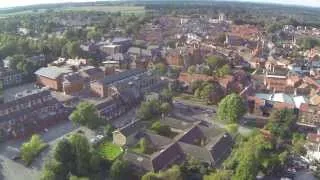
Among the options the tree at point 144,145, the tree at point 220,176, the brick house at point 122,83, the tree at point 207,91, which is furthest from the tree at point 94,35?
the tree at point 220,176

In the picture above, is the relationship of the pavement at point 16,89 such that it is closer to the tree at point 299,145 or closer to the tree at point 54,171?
the tree at point 54,171

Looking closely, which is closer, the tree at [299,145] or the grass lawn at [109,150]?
the grass lawn at [109,150]

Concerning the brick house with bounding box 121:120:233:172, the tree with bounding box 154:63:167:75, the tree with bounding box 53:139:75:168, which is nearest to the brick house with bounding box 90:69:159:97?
the tree with bounding box 154:63:167:75

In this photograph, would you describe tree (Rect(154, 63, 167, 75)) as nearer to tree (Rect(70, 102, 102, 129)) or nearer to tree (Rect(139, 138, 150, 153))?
tree (Rect(70, 102, 102, 129))

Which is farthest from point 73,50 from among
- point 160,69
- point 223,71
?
point 223,71

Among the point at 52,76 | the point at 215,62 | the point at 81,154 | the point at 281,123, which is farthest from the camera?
the point at 215,62

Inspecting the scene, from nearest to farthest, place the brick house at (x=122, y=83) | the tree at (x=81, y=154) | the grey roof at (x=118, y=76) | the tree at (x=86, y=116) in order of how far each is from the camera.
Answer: the tree at (x=81, y=154)
the tree at (x=86, y=116)
the brick house at (x=122, y=83)
the grey roof at (x=118, y=76)

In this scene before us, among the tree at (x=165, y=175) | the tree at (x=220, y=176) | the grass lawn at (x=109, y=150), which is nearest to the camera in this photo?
the tree at (x=220, y=176)

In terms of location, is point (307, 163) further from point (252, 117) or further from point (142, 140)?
point (142, 140)

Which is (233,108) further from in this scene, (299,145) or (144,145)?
(144,145)
